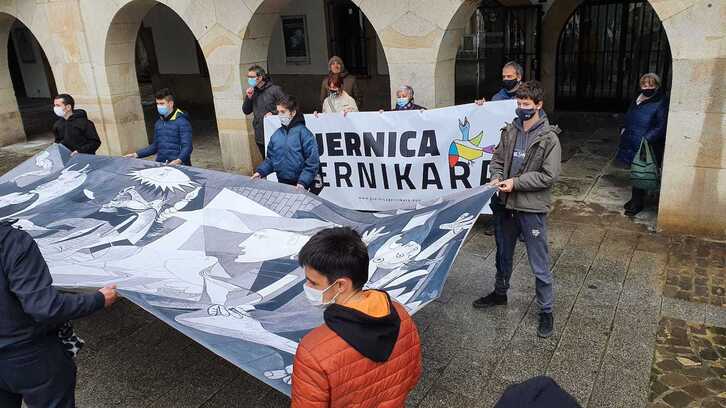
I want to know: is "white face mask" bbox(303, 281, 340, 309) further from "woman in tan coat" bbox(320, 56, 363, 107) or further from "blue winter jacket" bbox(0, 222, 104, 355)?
"woman in tan coat" bbox(320, 56, 363, 107)

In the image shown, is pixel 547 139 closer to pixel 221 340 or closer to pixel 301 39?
pixel 221 340

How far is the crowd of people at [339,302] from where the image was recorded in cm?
221

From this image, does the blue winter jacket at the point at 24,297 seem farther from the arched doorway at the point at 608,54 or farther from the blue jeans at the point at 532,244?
the arched doorway at the point at 608,54

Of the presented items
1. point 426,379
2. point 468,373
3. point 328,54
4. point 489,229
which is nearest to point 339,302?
point 426,379

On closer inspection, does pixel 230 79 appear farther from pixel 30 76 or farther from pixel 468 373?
pixel 30 76

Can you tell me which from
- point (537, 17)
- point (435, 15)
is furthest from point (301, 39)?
point (435, 15)

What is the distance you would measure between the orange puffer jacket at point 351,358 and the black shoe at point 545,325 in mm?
2791

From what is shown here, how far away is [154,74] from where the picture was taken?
18359 millimetres

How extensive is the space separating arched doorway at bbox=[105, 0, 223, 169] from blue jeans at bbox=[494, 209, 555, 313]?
7.16 meters

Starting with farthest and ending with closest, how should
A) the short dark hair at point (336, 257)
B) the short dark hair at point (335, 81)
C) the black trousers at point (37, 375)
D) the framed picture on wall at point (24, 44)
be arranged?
the framed picture on wall at point (24, 44) < the short dark hair at point (335, 81) < the black trousers at point (37, 375) < the short dark hair at point (336, 257)

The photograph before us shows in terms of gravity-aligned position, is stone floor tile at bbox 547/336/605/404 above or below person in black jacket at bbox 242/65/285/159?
below

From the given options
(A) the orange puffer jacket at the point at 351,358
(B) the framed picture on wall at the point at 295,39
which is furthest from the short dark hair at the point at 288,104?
(B) the framed picture on wall at the point at 295,39

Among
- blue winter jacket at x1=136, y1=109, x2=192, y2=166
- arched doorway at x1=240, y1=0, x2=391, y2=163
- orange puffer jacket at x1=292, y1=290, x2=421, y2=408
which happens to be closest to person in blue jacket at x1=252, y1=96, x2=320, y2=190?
blue winter jacket at x1=136, y1=109, x2=192, y2=166

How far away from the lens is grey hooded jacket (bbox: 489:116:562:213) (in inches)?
174
